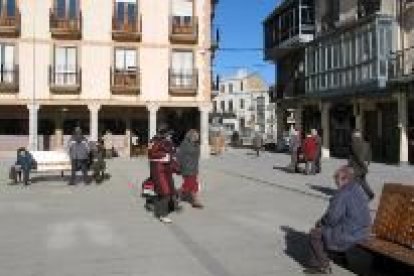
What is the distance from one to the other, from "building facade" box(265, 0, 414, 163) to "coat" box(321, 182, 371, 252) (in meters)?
23.3

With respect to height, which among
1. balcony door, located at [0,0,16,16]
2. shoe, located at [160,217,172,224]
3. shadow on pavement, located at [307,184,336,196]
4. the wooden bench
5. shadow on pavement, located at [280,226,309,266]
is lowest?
shadow on pavement, located at [280,226,309,266]

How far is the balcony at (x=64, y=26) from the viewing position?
138 feet

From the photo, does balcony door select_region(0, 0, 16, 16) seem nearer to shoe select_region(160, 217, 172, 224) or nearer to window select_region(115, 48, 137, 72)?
window select_region(115, 48, 137, 72)

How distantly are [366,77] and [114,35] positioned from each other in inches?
604

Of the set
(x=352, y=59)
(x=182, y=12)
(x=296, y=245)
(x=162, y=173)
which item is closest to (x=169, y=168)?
(x=162, y=173)

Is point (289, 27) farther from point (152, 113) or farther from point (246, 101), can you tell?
point (246, 101)

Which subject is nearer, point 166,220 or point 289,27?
point 166,220

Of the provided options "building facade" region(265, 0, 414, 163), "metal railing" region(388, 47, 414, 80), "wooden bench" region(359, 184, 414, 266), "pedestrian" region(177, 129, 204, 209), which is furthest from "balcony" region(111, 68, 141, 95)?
"wooden bench" region(359, 184, 414, 266)

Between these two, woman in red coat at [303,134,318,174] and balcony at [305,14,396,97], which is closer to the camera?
woman in red coat at [303,134,318,174]

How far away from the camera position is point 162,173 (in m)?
13.8

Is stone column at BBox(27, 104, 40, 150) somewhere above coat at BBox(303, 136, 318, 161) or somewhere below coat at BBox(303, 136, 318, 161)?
above

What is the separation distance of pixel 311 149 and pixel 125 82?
64.0 ft

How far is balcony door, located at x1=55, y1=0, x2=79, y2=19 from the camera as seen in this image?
4234 centimetres

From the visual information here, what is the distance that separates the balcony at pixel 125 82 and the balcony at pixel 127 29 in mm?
1852
